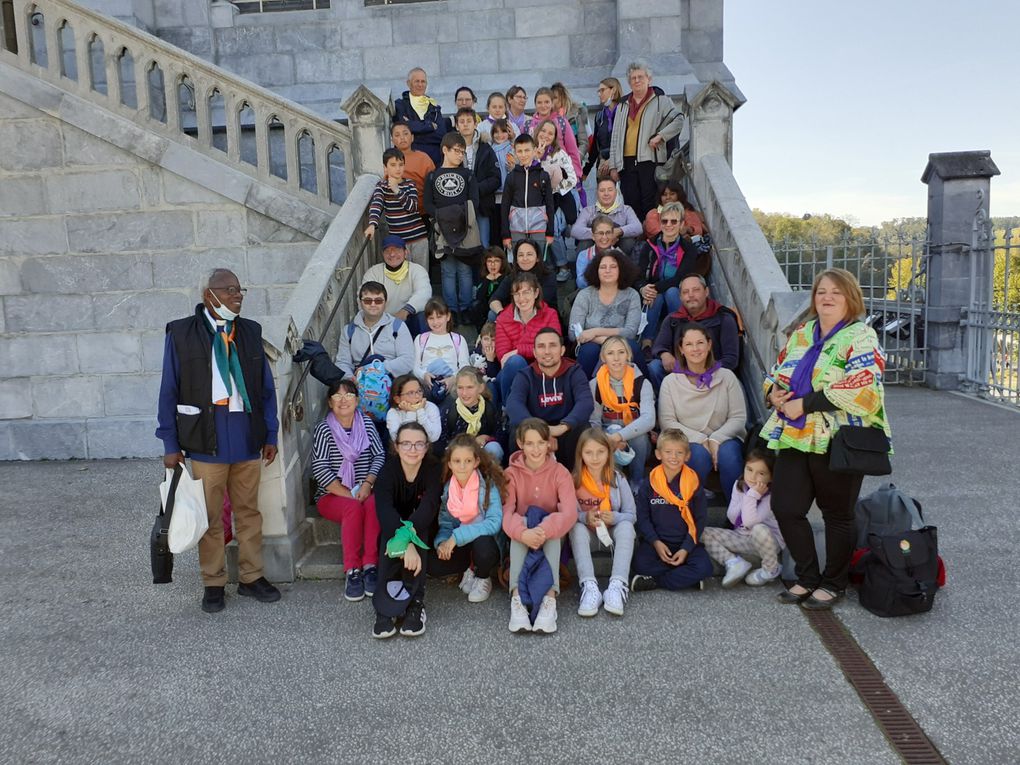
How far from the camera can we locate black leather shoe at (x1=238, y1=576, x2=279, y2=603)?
4.69 metres

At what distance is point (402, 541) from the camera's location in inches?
175

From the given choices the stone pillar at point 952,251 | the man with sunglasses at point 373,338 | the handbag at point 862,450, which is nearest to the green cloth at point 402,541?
the man with sunglasses at point 373,338

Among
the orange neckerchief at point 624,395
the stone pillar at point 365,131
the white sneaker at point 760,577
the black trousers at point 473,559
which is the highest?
the stone pillar at point 365,131

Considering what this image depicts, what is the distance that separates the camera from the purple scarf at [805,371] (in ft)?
13.8

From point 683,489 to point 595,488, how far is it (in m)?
0.50

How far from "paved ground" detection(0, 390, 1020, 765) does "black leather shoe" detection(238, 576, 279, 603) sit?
0.22ft

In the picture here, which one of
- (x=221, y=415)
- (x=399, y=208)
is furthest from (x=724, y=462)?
(x=399, y=208)

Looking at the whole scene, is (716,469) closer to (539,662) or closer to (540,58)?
(539,662)

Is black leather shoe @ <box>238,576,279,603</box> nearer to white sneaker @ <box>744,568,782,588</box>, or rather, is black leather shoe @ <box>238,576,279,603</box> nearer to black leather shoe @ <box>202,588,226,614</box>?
black leather shoe @ <box>202,588,226,614</box>

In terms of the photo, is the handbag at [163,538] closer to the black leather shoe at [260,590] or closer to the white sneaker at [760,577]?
the black leather shoe at [260,590]

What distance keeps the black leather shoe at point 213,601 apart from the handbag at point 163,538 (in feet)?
0.97

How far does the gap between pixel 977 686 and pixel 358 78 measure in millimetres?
10495

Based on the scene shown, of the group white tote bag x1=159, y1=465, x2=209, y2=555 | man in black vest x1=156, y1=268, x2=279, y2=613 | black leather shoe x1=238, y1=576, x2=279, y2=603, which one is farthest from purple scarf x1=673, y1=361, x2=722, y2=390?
white tote bag x1=159, y1=465, x2=209, y2=555

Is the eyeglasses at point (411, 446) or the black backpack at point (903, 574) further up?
the eyeglasses at point (411, 446)
